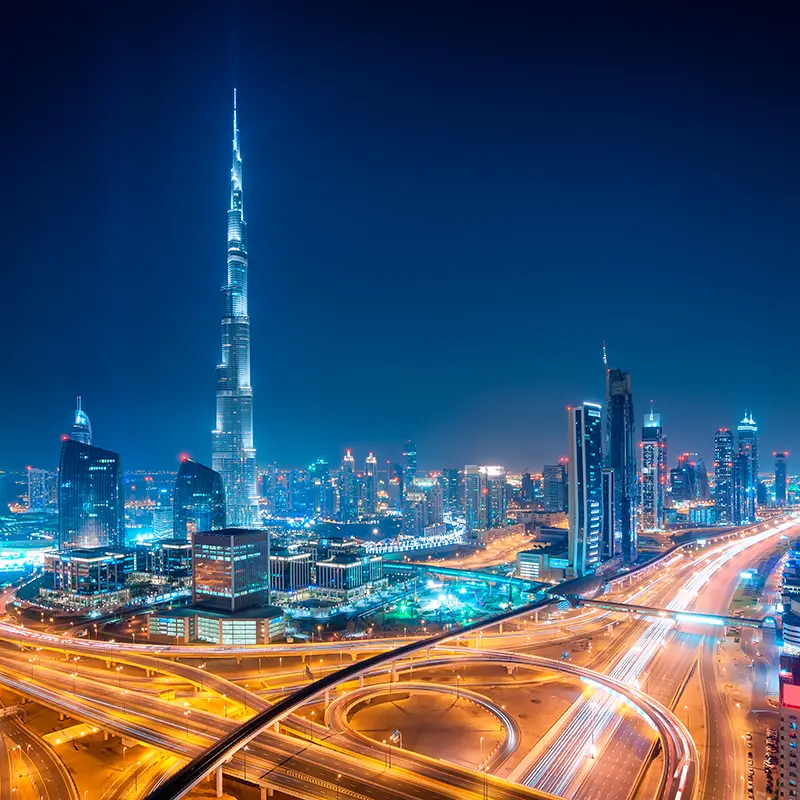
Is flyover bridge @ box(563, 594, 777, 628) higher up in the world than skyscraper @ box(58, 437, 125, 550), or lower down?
lower down

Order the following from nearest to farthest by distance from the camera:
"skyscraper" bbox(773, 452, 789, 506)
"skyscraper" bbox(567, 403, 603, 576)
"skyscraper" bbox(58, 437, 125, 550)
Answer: "skyscraper" bbox(567, 403, 603, 576) → "skyscraper" bbox(58, 437, 125, 550) → "skyscraper" bbox(773, 452, 789, 506)

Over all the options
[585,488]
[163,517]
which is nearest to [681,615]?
[585,488]

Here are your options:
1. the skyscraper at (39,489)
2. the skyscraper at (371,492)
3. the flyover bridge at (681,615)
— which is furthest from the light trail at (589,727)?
the skyscraper at (39,489)

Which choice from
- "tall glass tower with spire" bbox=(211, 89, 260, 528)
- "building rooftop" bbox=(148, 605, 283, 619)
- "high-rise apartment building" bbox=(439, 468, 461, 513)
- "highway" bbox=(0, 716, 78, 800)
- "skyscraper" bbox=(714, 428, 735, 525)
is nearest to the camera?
"highway" bbox=(0, 716, 78, 800)

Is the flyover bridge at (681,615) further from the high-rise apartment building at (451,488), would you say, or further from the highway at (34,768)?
the high-rise apartment building at (451,488)

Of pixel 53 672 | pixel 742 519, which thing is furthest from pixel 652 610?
pixel 742 519

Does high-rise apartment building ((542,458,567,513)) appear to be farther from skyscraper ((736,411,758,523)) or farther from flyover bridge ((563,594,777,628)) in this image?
flyover bridge ((563,594,777,628))

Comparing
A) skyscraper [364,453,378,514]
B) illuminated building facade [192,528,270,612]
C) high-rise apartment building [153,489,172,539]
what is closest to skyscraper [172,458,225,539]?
high-rise apartment building [153,489,172,539]
